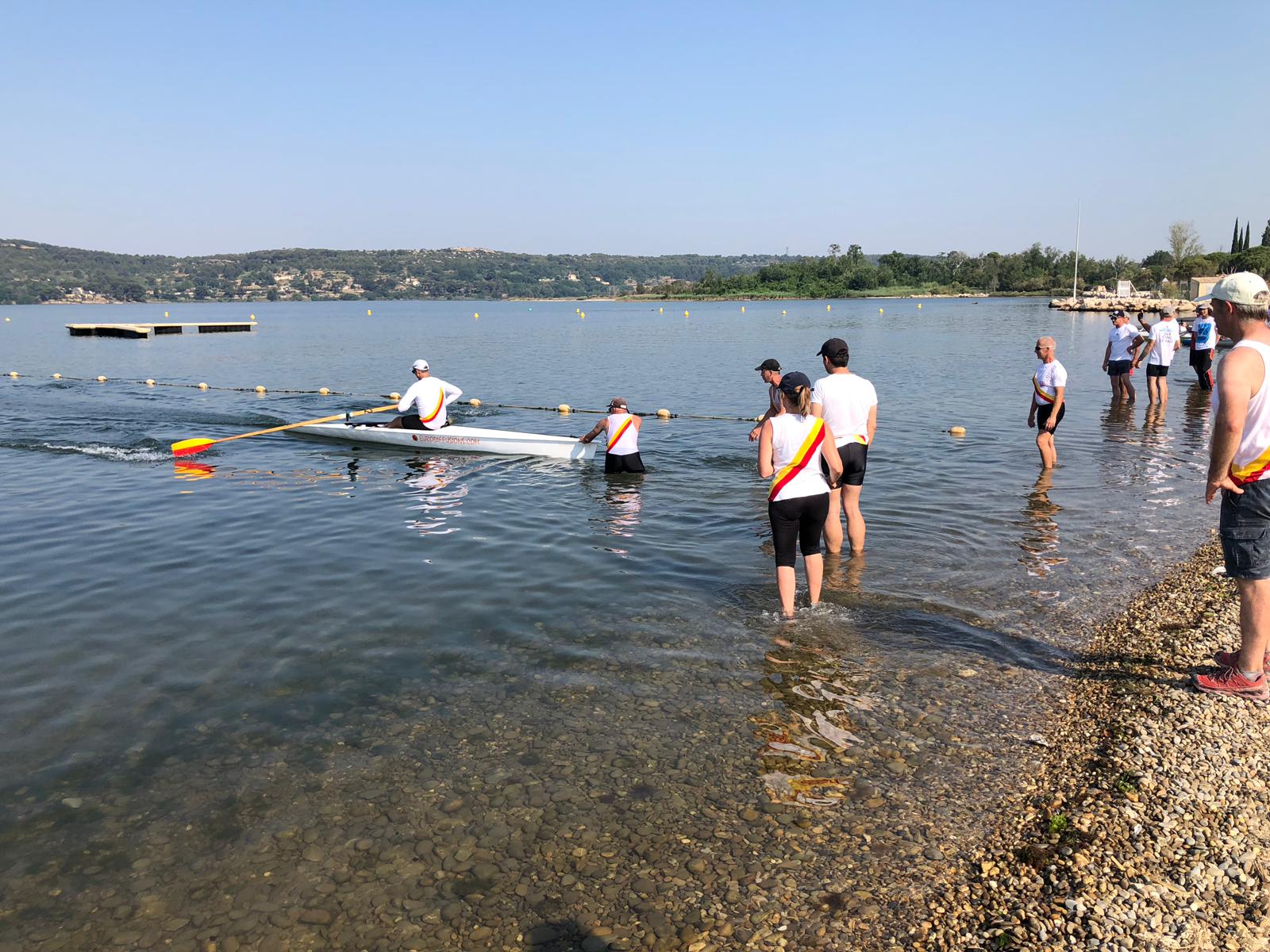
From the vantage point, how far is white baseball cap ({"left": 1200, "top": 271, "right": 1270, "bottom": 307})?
18.0ft

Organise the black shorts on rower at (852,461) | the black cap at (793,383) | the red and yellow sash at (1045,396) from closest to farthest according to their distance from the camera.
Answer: the black cap at (793,383)
the black shorts on rower at (852,461)
the red and yellow sash at (1045,396)

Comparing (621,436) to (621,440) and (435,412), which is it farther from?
(435,412)

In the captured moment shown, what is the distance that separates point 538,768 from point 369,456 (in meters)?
14.1

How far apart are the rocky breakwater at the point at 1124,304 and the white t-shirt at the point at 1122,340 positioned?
195ft

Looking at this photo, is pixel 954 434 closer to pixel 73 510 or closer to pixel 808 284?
pixel 73 510

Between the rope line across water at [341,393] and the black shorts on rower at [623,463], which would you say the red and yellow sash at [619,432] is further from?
the rope line across water at [341,393]

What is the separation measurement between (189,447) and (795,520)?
15857 millimetres

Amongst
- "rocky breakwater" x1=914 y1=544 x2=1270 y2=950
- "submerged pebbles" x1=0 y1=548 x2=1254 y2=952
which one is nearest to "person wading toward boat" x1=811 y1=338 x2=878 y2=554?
"submerged pebbles" x1=0 y1=548 x2=1254 y2=952

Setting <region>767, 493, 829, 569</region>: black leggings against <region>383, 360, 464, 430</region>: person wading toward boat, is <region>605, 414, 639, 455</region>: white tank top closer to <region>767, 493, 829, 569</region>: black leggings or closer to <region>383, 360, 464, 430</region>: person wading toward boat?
<region>383, 360, 464, 430</region>: person wading toward boat

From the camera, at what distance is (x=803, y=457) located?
297 inches

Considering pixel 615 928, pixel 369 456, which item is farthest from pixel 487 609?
pixel 369 456

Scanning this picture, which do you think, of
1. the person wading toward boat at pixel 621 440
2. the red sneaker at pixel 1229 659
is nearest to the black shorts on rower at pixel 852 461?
the red sneaker at pixel 1229 659

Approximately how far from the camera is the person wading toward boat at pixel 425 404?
18688mm

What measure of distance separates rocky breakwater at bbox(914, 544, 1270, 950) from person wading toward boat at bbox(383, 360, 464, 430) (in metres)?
14.6
